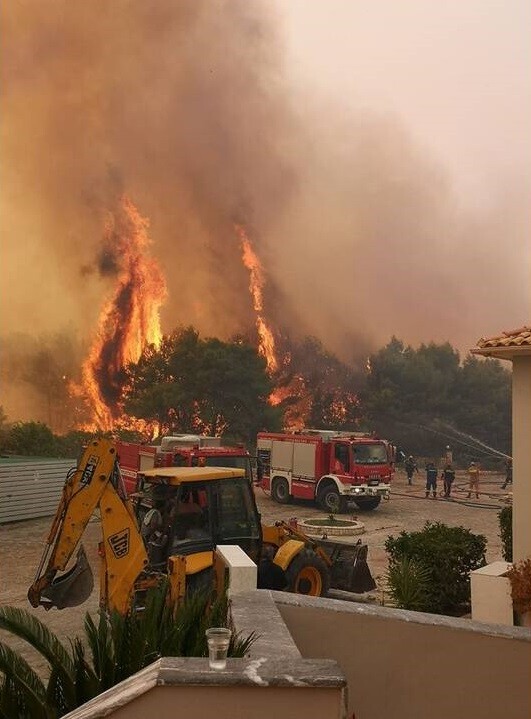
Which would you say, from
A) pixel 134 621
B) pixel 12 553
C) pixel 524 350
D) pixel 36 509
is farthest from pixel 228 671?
pixel 36 509

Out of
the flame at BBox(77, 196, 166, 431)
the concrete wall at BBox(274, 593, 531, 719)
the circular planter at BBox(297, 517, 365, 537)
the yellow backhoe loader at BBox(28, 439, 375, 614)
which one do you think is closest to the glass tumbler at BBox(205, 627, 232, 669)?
the concrete wall at BBox(274, 593, 531, 719)

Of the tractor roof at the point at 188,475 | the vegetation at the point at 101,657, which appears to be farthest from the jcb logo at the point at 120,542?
the vegetation at the point at 101,657

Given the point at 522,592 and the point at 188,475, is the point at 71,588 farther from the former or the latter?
the point at 522,592

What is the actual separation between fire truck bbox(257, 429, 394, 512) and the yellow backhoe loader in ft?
38.0

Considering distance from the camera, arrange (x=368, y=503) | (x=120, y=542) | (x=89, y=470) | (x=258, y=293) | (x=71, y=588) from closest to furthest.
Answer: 1. (x=120, y=542)
2. (x=89, y=470)
3. (x=71, y=588)
4. (x=368, y=503)
5. (x=258, y=293)

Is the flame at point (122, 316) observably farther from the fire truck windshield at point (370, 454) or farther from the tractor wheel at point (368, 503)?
the fire truck windshield at point (370, 454)

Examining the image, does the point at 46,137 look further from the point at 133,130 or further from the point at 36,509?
the point at 36,509

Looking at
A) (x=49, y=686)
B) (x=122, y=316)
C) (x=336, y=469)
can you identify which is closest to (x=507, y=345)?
(x=49, y=686)

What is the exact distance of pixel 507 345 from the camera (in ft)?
28.7

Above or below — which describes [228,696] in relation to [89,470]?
below

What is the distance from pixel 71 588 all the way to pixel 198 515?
1.88 metres

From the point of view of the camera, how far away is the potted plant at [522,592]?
25.8 ft

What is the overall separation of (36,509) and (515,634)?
19015 mm

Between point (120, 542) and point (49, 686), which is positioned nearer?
point (49, 686)
